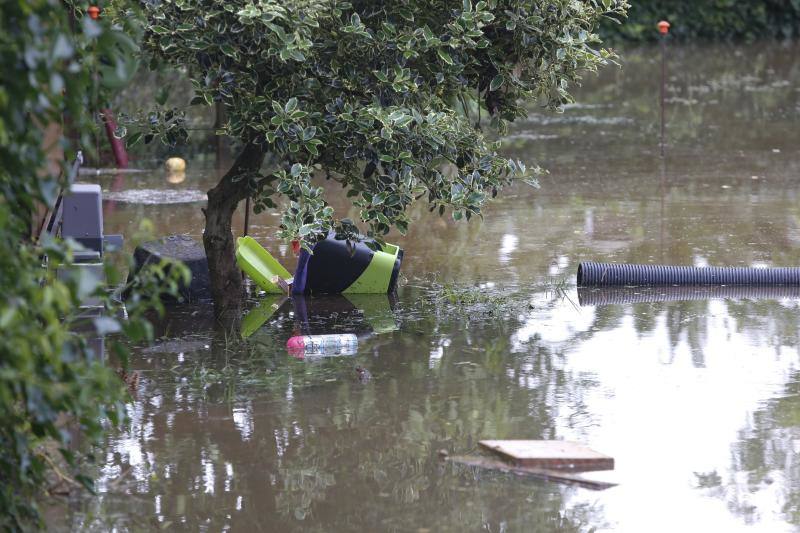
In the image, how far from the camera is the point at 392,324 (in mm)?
7367

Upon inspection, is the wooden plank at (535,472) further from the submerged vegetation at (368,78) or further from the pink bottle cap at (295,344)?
the pink bottle cap at (295,344)

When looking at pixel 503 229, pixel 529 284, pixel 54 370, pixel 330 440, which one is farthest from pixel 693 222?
pixel 54 370

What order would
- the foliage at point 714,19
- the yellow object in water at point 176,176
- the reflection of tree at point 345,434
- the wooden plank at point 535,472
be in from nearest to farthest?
the reflection of tree at point 345,434 < the wooden plank at point 535,472 < the yellow object in water at point 176,176 < the foliage at point 714,19

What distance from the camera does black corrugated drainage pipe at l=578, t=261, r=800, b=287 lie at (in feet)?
26.7

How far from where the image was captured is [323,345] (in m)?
6.80

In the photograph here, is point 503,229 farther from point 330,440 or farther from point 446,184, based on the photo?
point 330,440

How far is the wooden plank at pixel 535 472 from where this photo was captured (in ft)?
15.7

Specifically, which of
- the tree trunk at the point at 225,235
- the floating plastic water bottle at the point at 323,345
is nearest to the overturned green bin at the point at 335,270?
the tree trunk at the point at 225,235

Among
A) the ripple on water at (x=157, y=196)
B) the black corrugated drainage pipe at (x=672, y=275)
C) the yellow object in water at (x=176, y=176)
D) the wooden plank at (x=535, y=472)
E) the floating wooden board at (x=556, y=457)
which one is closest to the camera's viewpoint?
the wooden plank at (x=535, y=472)

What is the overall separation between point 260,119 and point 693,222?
15.1 feet

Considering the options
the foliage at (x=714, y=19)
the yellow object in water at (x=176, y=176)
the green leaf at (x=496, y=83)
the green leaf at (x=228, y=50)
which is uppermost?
the foliage at (x=714, y=19)

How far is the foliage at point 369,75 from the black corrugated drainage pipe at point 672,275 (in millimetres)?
1366

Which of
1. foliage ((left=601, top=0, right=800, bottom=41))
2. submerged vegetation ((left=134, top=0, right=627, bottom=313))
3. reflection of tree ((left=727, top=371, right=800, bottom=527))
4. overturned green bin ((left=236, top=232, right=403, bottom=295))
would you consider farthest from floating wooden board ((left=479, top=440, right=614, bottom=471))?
foliage ((left=601, top=0, right=800, bottom=41))

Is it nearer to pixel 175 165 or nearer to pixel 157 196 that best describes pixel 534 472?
pixel 157 196
